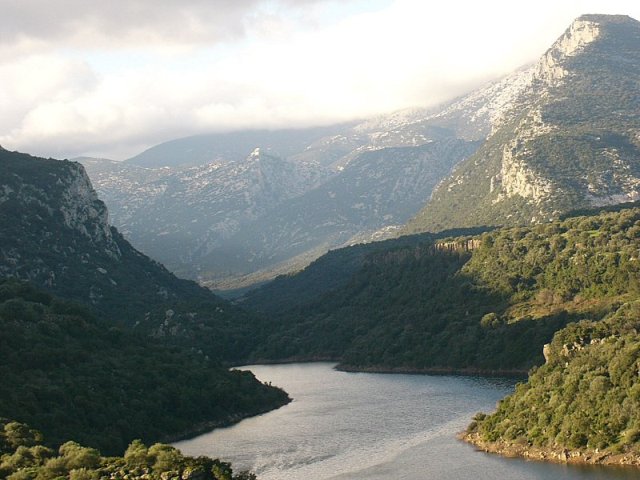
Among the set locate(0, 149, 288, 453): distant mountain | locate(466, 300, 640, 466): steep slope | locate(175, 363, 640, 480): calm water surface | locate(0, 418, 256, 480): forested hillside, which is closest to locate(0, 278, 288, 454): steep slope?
locate(0, 149, 288, 453): distant mountain

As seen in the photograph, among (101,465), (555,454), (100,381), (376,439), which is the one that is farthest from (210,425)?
(101,465)

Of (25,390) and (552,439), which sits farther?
(25,390)

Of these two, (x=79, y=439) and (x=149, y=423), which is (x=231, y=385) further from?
(x=79, y=439)

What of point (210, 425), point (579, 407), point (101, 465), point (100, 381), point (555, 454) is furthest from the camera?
point (210, 425)

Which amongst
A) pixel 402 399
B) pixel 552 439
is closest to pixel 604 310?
pixel 402 399

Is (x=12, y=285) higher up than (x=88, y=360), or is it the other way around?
(x=12, y=285)

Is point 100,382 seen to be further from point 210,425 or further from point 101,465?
point 101,465

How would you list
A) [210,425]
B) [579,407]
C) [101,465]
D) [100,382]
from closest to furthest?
1. [101,465]
2. [579,407]
3. [100,382]
4. [210,425]
